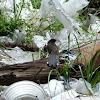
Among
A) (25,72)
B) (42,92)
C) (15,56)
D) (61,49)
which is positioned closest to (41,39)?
(61,49)

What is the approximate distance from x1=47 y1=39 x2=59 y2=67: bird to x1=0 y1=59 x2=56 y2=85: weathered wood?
6 centimetres

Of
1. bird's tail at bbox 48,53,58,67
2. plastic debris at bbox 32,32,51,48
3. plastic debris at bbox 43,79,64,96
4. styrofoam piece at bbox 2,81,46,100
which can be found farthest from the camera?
plastic debris at bbox 32,32,51,48

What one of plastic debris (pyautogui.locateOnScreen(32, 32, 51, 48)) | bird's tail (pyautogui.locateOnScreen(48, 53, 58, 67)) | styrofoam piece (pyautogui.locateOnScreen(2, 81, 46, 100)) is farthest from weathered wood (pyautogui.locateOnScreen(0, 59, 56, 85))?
plastic debris (pyautogui.locateOnScreen(32, 32, 51, 48))

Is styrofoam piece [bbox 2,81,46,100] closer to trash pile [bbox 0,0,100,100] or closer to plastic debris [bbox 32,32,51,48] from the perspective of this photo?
trash pile [bbox 0,0,100,100]

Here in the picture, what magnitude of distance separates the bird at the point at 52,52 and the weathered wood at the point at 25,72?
0.06 m

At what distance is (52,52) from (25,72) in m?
0.37

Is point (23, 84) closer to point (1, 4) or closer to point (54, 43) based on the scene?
point (54, 43)

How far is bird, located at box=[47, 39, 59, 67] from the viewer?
157cm

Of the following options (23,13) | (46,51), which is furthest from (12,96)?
(23,13)

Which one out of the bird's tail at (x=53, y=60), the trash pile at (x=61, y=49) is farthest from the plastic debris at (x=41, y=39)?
the bird's tail at (x=53, y=60)

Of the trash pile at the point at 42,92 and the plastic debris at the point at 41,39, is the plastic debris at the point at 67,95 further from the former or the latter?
the plastic debris at the point at 41,39

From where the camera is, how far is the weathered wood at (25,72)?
1.45 metres

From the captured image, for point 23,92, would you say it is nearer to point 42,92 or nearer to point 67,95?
point 42,92

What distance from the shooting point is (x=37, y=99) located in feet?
3.86
